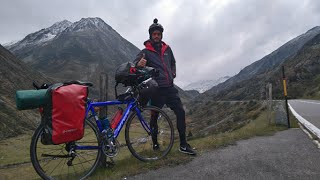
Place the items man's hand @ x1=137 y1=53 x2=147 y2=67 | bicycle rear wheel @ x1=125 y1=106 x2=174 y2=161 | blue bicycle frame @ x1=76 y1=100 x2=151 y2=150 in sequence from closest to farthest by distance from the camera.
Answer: blue bicycle frame @ x1=76 y1=100 x2=151 y2=150 → bicycle rear wheel @ x1=125 y1=106 x2=174 y2=161 → man's hand @ x1=137 y1=53 x2=147 y2=67

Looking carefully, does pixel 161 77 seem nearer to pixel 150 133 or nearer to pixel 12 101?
pixel 150 133

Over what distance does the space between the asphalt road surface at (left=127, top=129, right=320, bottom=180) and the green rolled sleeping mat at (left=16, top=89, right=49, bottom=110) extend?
2.05 metres

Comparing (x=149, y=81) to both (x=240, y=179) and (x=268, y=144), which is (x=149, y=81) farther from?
(x=268, y=144)

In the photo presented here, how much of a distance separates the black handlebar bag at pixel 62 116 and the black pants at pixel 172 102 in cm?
238

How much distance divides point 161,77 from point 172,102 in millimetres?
648

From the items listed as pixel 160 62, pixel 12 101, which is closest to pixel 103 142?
pixel 160 62

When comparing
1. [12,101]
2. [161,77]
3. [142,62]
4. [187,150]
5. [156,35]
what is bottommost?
[187,150]

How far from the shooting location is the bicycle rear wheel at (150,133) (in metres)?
6.74

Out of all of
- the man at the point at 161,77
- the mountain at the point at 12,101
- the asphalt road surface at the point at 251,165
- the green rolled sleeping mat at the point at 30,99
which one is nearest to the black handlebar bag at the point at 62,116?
the green rolled sleeping mat at the point at 30,99

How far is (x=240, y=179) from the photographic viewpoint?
5406 mm

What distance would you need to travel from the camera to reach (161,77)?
292 inches

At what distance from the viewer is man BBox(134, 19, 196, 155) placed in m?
7.42

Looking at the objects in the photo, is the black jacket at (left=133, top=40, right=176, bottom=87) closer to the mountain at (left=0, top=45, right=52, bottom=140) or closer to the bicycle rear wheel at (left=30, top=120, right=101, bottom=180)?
the bicycle rear wheel at (left=30, top=120, right=101, bottom=180)

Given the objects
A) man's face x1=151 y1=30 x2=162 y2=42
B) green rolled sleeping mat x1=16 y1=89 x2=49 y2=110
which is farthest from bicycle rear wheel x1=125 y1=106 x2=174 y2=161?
green rolled sleeping mat x1=16 y1=89 x2=49 y2=110
